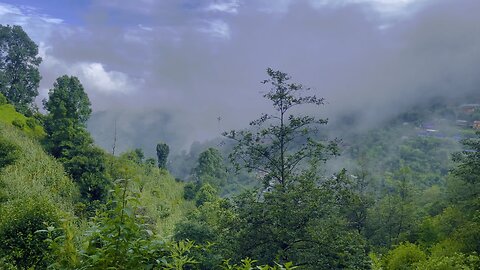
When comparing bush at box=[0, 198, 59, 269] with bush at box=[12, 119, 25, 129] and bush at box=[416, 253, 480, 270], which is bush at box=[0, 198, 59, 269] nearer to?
bush at box=[416, 253, 480, 270]

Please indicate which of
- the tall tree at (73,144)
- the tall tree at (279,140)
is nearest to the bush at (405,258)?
the tall tree at (279,140)

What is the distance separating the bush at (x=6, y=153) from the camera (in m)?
15.4

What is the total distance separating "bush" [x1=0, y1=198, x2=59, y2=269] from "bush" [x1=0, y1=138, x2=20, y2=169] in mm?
Answer: 6993

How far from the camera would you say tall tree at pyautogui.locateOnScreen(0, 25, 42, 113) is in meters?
33.8

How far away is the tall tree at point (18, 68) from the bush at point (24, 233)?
89.8 feet

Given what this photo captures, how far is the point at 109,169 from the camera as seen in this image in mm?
21906

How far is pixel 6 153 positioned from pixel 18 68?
73.5 ft

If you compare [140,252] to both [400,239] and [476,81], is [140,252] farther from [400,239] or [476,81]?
[476,81]

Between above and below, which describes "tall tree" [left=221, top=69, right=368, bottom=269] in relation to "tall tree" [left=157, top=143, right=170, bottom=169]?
above

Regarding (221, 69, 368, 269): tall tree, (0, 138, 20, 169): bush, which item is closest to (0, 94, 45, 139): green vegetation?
(0, 138, 20, 169): bush

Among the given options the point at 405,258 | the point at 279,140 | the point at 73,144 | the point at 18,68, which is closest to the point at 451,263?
the point at 405,258

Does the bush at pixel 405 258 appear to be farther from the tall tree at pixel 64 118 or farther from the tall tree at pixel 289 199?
the tall tree at pixel 64 118

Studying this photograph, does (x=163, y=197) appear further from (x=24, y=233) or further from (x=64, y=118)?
(x=24, y=233)

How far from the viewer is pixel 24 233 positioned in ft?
28.9
